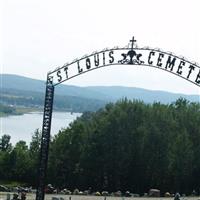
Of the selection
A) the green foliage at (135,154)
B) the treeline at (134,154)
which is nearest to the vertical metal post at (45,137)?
the treeline at (134,154)

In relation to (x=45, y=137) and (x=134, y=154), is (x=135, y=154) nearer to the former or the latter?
(x=134, y=154)

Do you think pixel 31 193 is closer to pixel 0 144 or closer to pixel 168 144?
pixel 168 144

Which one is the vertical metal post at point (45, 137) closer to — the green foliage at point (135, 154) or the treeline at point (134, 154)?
the treeline at point (134, 154)

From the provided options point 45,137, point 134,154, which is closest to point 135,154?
point 134,154

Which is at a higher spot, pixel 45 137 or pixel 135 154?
pixel 45 137

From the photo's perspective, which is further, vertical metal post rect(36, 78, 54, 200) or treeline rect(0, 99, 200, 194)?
treeline rect(0, 99, 200, 194)

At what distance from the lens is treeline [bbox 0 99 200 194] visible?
50.0 meters

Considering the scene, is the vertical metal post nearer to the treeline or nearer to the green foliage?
the treeline

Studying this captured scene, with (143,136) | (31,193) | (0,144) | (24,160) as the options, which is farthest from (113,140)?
(0,144)

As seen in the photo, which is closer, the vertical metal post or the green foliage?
the vertical metal post

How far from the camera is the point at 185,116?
55625 millimetres

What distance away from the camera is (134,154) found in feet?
168

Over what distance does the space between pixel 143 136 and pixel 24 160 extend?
1386 centimetres

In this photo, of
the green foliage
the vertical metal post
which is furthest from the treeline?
the vertical metal post
